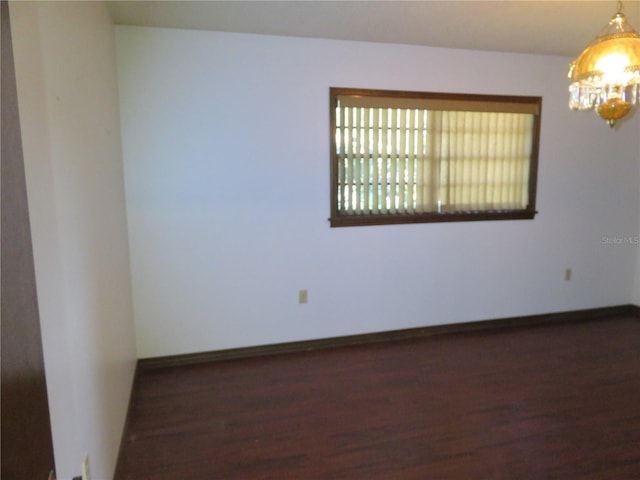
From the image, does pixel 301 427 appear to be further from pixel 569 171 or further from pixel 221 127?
pixel 569 171

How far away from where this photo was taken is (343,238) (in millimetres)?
3465

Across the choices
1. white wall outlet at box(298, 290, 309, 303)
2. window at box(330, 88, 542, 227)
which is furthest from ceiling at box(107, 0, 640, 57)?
white wall outlet at box(298, 290, 309, 303)

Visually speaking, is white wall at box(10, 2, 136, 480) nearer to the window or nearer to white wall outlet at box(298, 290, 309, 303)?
white wall outlet at box(298, 290, 309, 303)

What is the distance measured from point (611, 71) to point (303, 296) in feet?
8.02

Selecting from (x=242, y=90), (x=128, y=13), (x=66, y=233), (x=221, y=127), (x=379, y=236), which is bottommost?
(x=379, y=236)

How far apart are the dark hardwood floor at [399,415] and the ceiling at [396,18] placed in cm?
246

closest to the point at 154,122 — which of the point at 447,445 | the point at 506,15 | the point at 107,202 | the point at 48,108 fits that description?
the point at 107,202

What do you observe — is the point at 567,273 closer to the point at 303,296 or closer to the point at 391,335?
the point at 391,335

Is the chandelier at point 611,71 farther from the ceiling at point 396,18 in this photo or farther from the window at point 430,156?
the window at point 430,156

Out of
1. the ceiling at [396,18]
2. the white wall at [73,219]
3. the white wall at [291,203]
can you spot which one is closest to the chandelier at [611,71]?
the ceiling at [396,18]

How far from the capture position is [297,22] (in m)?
2.83

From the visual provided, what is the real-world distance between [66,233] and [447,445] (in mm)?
2092

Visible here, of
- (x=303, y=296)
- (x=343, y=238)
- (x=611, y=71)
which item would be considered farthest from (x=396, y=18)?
(x=303, y=296)

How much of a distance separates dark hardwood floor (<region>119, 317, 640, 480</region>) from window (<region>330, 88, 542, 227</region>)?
1.18m
